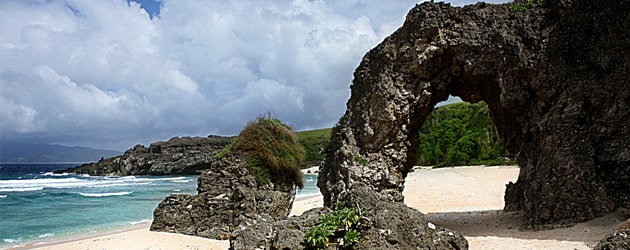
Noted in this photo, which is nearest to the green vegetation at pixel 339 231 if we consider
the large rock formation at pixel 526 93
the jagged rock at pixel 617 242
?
the jagged rock at pixel 617 242

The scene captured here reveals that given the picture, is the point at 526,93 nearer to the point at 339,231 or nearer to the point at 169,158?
the point at 339,231

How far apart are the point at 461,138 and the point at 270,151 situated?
2101 inches

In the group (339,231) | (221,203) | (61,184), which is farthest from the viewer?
(61,184)

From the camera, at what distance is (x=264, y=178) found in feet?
49.8

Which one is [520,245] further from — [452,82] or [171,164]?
[171,164]

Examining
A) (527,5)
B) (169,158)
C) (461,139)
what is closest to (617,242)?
(527,5)

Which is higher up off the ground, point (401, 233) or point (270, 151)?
point (270, 151)

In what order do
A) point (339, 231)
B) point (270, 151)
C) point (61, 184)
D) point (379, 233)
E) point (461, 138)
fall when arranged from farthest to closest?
point (461, 138) < point (61, 184) < point (270, 151) < point (339, 231) < point (379, 233)

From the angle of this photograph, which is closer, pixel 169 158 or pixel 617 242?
pixel 617 242

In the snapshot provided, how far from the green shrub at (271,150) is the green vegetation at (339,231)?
23.3ft

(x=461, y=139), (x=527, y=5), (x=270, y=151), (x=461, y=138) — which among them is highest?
(x=527, y=5)

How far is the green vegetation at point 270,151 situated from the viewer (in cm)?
1526

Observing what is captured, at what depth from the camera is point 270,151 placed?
50.4 feet

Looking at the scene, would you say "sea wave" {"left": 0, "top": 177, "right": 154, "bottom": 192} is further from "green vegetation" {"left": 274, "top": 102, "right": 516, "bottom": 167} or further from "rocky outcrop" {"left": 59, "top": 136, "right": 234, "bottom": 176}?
"green vegetation" {"left": 274, "top": 102, "right": 516, "bottom": 167}
